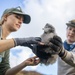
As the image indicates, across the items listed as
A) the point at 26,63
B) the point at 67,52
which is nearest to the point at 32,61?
the point at 26,63

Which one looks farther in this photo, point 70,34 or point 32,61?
point 70,34

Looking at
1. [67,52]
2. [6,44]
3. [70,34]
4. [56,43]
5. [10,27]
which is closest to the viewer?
[6,44]

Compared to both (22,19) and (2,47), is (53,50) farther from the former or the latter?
(22,19)

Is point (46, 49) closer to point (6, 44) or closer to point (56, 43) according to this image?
point (56, 43)

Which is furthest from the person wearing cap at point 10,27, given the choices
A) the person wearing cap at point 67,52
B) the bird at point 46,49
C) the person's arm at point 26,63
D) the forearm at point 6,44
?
the forearm at point 6,44

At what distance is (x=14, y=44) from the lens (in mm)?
1677

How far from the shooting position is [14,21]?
7.02 ft

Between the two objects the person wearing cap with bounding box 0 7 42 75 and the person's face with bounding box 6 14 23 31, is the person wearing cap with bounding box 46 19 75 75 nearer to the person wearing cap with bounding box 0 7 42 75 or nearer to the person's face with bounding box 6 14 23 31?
the person wearing cap with bounding box 0 7 42 75

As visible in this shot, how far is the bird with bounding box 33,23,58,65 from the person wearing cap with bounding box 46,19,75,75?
0.03 m

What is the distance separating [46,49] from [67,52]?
268 millimetres

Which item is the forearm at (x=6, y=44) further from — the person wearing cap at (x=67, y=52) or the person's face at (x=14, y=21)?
the person's face at (x=14, y=21)

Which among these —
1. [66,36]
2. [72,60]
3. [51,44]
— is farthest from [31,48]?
[66,36]

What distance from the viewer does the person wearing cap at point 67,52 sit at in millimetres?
1791

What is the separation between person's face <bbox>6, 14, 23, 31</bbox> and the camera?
212 centimetres
